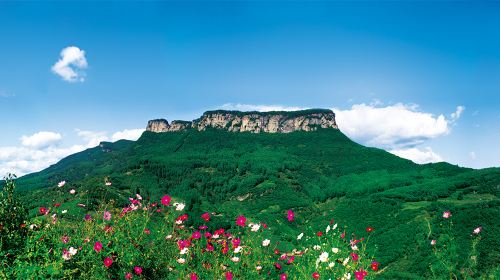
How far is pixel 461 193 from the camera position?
437 feet

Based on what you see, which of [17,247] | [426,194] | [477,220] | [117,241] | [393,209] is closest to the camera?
[117,241]

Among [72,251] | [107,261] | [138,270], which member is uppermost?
[72,251]

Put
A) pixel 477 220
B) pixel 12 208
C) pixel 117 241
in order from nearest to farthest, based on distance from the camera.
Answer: pixel 117 241
pixel 12 208
pixel 477 220

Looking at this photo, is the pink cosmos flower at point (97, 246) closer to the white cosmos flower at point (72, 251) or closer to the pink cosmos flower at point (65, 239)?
the white cosmos flower at point (72, 251)

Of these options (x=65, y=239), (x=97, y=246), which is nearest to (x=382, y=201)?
(x=65, y=239)

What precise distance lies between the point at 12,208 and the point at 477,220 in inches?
4341

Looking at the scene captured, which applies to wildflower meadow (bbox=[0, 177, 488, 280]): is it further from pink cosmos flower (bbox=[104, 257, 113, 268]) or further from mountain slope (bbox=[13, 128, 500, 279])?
mountain slope (bbox=[13, 128, 500, 279])

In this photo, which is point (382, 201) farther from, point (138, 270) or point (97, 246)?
point (97, 246)

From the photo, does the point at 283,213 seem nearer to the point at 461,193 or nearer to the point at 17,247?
the point at 461,193

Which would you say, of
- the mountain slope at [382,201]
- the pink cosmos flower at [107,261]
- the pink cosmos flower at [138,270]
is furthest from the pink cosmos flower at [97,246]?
the mountain slope at [382,201]

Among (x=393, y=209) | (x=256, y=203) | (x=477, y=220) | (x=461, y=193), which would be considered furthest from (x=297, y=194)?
(x=477, y=220)

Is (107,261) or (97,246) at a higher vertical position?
(97,246)

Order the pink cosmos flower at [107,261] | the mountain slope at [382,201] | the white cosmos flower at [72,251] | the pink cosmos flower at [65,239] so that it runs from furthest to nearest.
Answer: the mountain slope at [382,201] → the pink cosmos flower at [65,239] → the white cosmos flower at [72,251] → the pink cosmos flower at [107,261]

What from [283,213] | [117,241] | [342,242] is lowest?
[283,213]
